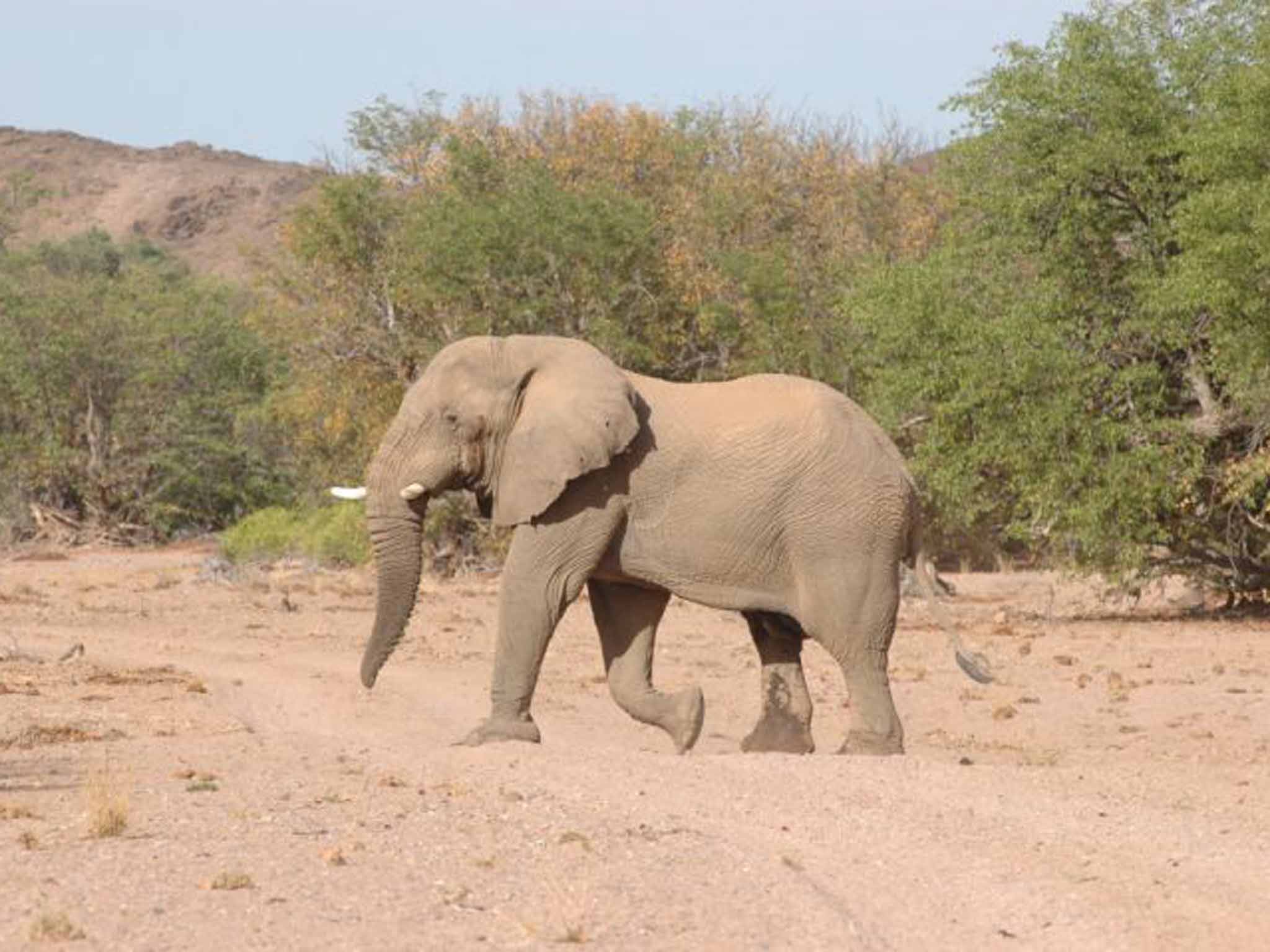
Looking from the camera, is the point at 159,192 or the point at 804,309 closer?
the point at 804,309

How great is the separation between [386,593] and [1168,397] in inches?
532

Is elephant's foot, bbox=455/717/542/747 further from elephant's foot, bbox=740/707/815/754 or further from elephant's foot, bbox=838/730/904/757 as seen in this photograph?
elephant's foot, bbox=838/730/904/757

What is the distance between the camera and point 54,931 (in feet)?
26.6

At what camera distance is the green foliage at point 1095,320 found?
24.7 metres

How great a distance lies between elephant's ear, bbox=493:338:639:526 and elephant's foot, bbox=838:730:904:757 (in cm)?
211

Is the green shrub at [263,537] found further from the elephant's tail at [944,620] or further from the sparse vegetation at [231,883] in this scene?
the sparse vegetation at [231,883]

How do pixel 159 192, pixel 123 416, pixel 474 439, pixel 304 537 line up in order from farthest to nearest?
pixel 159 192
pixel 123 416
pixel 304 537
pixel 474 439

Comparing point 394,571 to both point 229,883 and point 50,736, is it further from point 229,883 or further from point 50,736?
point 229,883

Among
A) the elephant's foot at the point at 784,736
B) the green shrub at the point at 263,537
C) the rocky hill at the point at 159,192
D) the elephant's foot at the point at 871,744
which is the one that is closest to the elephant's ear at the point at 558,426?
the elephant's foot at the point at 784,736

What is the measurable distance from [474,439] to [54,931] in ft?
21.3

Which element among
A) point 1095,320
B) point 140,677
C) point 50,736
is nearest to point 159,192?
point 1095,320

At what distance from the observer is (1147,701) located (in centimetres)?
1944

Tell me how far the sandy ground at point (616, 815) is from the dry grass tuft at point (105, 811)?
0.07ft

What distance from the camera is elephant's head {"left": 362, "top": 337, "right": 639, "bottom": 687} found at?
13977 millimetres
